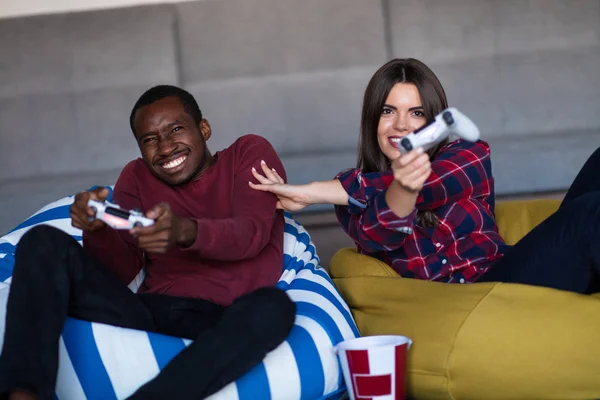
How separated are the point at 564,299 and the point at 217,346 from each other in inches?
28.5

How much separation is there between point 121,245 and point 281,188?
1.25ft

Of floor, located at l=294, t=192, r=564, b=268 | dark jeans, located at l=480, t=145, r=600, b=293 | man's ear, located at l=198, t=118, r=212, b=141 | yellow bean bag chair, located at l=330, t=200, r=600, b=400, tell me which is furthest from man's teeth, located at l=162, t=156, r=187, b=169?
floor, located at l=294, t=192, r=564, b=268

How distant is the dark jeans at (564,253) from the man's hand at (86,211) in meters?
0.88

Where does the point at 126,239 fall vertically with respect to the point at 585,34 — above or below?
below

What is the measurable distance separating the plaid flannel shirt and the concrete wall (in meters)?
1.00

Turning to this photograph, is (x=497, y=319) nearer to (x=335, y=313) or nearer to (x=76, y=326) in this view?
(x=335, y=313)

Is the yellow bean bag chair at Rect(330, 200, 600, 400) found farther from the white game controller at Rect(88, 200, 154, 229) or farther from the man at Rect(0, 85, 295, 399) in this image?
the white game controller at Rect(88, 200, 154, 229)

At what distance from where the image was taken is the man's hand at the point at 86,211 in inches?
61.9

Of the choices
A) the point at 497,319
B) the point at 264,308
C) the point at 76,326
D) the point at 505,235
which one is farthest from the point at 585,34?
the point at 76,326

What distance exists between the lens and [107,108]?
2.91 metres

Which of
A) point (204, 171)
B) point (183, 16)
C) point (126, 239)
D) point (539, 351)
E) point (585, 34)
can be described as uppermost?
point (183, 16)

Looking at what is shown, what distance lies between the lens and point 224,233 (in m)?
1.64

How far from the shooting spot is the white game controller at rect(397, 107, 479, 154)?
4.94 feet

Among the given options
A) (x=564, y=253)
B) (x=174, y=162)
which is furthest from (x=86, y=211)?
(x=564, y=253)
